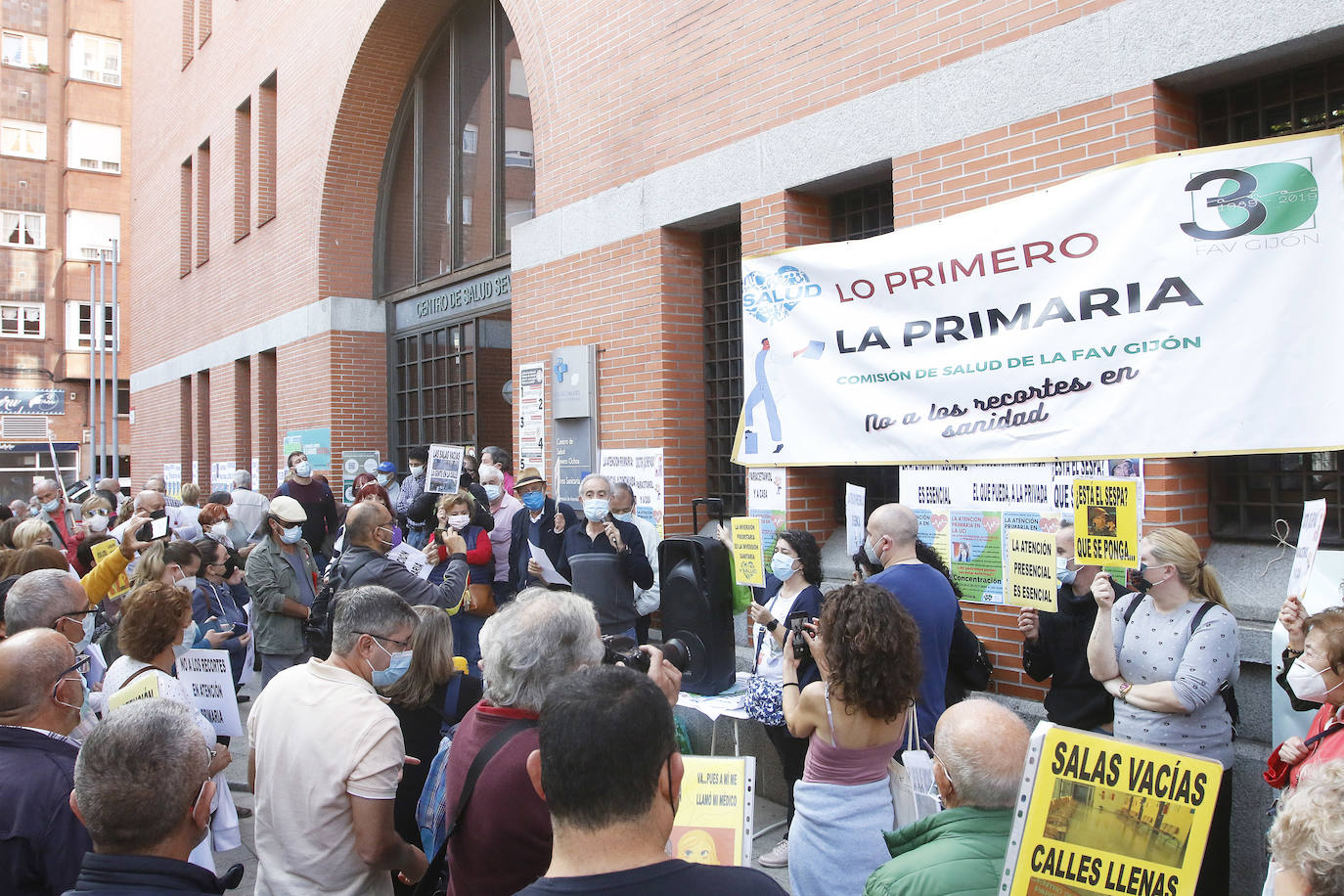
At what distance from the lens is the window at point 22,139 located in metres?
34.0

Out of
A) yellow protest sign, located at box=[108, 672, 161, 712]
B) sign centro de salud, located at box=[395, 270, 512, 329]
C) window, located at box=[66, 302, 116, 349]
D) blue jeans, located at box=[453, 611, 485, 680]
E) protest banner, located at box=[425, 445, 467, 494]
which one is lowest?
blue jeans, located at box=[453, 611, 485, 680]

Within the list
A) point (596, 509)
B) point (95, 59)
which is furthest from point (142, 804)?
point (95, 59)

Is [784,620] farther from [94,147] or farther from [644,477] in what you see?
[94,147]

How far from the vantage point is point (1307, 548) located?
3734 millimetres

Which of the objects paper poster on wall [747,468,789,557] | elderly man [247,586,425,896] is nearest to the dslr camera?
elderly man [247,586,425,896]

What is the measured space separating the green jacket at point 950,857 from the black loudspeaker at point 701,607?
11.2ft

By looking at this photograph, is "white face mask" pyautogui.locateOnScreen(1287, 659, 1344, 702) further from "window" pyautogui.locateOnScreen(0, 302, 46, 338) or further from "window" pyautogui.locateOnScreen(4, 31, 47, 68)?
"window" pyautogui.locateOnScreen(4, 31, 47, 68)

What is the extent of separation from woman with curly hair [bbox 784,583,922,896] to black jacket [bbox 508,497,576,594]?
3893mm

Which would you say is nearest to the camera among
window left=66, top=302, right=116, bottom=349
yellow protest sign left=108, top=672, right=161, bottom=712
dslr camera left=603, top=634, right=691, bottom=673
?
dslr camera left=603, top=634, right=691, bottom=673

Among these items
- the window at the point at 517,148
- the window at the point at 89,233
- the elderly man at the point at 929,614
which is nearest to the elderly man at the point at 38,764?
the elderly man at the point at 929,614

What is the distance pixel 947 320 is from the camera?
18.2 feet

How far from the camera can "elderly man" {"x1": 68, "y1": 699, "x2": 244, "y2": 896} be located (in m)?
2.23

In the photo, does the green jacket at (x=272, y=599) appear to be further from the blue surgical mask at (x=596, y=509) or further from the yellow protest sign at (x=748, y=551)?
the yellow protest sign at (x=748, y=551)

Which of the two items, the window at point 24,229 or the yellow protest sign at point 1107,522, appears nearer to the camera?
the yellow protest sign at point 1107,522
